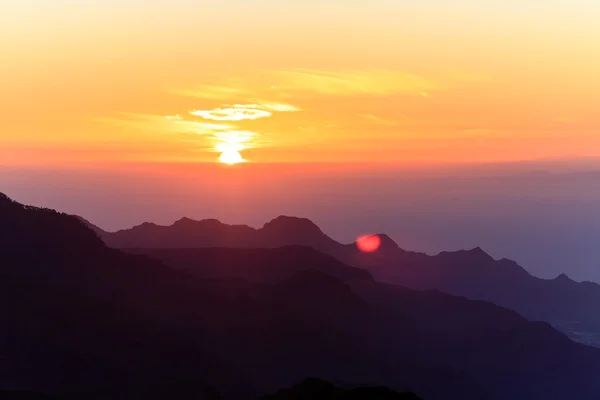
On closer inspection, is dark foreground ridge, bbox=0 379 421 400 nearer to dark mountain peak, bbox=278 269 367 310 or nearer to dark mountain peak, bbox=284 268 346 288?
dark mountain peak, bbox=278 269 367 310

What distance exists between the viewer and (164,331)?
393ft

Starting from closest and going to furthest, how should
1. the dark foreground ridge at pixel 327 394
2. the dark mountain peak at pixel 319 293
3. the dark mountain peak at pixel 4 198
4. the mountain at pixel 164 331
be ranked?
1. the dark foreground ridge at pixel 327 394
2. the mountain at pixel 164 331
3. the dark mountain peak at pixel 4 198
4. the dark mountain peak at pixel 319 293

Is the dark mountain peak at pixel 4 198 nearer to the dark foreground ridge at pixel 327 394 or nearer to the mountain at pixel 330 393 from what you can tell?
the dark foreground ridge at pixel 327 394

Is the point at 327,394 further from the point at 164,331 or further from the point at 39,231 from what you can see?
the point at 39,231

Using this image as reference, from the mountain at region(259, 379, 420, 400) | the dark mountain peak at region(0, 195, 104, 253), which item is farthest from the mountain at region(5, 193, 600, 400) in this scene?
the mountain at region(259, 379, 420, 400)

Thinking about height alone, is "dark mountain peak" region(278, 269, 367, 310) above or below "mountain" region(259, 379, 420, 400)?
above

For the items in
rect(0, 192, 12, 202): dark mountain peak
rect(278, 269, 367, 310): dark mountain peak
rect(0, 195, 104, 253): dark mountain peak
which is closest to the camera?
rect(0, 195, 104, 253): dark mountain peak

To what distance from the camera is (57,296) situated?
363 ft

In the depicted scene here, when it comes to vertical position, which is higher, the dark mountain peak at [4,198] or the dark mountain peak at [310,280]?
the dark mountain peak at [4,198]

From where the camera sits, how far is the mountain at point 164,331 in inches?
3809

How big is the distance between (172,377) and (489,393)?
336 ft

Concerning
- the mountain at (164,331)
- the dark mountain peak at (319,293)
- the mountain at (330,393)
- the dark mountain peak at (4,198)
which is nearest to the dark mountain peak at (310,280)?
the dark mountain peak at (319,293)

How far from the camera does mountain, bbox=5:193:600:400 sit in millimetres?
96750

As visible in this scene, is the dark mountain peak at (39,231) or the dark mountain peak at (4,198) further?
the dark mountain peak at (4,198)
